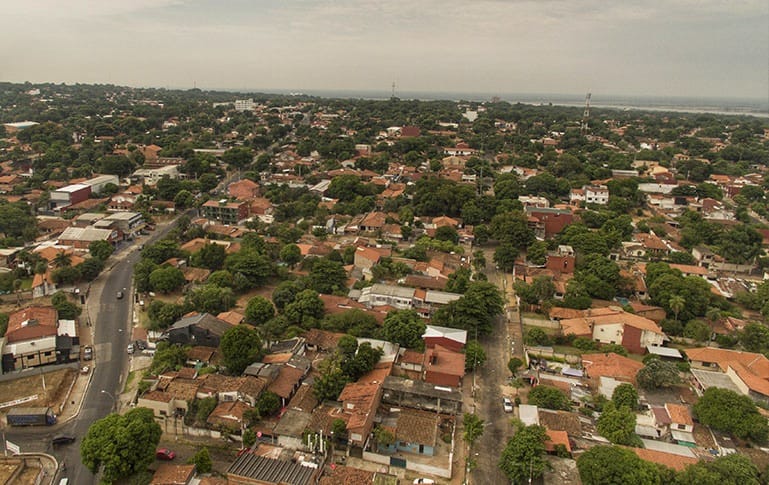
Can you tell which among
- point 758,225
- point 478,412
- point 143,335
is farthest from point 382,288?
point 758,225

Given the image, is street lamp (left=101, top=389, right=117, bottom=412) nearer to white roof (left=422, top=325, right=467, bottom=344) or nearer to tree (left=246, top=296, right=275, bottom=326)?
tree (left=246, top=296, right=275, bottom=326)

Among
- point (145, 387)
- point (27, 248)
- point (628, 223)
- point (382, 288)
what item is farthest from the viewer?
point (628, 223)

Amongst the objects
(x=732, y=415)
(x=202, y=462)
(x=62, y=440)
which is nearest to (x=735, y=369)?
(x=732, y=415)

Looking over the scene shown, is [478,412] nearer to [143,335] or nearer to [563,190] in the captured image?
[143,335]

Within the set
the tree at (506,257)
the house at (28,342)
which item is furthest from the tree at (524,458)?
the house at (28,342)

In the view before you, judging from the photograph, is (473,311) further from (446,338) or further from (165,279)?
(165,279)
